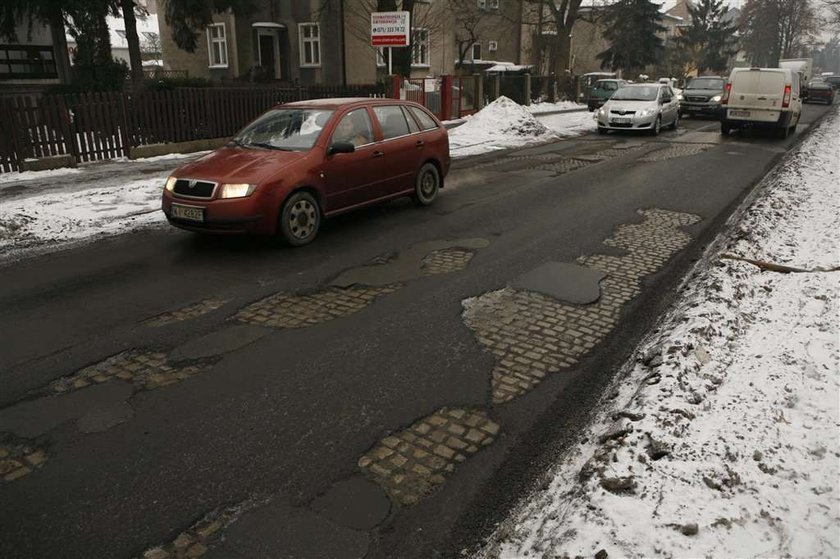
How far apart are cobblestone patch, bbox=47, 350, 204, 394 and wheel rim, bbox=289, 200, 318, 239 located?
118 inches

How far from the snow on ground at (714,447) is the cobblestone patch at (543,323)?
0.49 meters

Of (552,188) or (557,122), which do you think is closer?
(552,188)

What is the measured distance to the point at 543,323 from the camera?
528 cm

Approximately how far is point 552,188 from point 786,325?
6862mm

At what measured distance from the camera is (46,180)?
11.9m

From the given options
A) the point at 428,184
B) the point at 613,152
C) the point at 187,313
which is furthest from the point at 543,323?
the point at 613,152

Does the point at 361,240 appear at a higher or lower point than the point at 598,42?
lower

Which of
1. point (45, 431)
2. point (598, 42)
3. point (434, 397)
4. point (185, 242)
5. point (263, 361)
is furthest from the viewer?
point (598, 42)

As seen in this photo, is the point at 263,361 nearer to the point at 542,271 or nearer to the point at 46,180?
the point at 542,271

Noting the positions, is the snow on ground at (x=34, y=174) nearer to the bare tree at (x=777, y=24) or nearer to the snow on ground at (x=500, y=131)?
the snow on ground at (x=500, y=131)

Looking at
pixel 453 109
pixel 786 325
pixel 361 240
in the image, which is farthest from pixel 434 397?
pixel 453 109

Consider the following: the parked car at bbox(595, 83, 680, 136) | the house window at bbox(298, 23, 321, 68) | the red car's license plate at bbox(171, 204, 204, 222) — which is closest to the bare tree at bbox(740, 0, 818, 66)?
the parked car at bbox(595, 83, 680, 136)

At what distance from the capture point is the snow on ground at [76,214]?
7980mm

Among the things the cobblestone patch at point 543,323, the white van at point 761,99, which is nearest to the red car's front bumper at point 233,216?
the cobblestone patch at point 543,323
